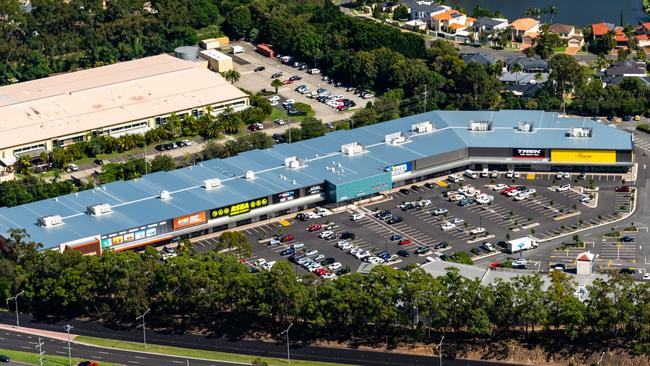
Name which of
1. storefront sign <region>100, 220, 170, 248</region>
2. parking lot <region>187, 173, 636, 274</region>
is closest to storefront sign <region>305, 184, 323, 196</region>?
parking lot <region>187, 173, 636, 274</region>

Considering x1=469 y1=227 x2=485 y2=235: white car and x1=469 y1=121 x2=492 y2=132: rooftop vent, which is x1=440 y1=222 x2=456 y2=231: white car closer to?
x1=469 y1=227 x2=485 y2=235: white car

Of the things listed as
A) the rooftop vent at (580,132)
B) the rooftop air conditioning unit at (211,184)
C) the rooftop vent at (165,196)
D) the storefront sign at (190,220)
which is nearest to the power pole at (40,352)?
the storefront sign at (190,220)

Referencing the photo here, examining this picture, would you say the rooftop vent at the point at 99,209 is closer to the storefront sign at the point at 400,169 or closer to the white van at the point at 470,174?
the storefront sign at the point at 400,169

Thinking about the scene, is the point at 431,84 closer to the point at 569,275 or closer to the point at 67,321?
the point at 569,275

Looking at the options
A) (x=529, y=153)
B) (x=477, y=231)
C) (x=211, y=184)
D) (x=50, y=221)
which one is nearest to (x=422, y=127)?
(x=529, y=153)

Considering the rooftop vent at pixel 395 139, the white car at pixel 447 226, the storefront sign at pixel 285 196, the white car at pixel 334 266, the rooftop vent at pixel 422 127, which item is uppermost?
the rooftop vent at pixel 422 127

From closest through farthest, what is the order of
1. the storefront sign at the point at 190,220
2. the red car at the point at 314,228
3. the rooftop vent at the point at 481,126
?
the storefront sign at the point at 190,220
the red car at the point at 314,228
the rooftop vent at the point at 481,126

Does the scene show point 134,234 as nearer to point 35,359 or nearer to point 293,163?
point 35,359
